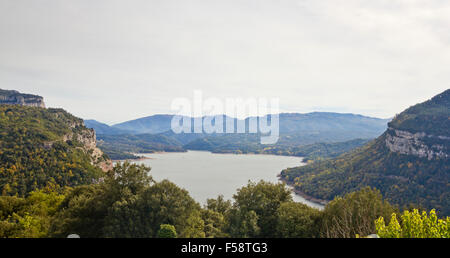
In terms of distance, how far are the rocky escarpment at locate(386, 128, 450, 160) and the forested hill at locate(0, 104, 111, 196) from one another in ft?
235

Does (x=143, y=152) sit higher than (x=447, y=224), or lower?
lower

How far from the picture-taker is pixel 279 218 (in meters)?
18.8

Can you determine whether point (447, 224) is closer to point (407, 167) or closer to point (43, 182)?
point (43, 182)

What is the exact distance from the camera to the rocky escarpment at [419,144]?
213ft

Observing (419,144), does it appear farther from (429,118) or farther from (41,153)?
(41,153)

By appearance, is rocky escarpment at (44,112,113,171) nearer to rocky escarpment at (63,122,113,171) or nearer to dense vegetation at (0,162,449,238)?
rocky escarpment at (63,122,113,171)

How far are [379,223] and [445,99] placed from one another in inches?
3472

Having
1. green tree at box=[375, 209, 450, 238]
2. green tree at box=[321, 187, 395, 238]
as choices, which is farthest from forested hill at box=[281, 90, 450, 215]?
green tree at box=[375, 209, 450, 238]

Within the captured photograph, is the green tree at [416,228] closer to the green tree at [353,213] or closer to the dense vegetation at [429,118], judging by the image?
the green tree at [353,213]

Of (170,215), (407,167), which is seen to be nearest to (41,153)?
(170,215)

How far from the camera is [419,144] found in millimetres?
68000

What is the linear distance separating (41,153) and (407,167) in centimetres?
7938

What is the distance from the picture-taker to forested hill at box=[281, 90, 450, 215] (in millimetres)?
59500

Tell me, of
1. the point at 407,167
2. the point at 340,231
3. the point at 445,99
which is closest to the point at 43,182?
the point at 340,231
